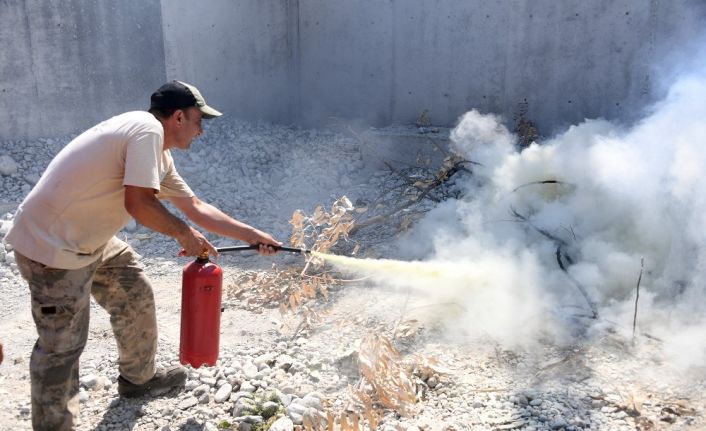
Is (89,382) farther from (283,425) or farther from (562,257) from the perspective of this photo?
(562,257)

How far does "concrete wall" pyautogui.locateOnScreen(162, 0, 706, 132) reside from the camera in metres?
7.14

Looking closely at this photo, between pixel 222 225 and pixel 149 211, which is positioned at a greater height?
pixel 149 211

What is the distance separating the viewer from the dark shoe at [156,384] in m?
3.55

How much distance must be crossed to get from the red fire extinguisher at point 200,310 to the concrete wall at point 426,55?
18.1 ft

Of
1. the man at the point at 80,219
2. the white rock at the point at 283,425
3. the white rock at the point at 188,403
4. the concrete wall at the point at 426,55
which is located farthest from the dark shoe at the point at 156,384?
the concrete wall at the point at 426,55

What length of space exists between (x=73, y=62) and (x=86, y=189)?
19.9ft

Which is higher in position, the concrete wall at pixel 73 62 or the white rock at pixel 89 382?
the concrete wall at pixel 73 62

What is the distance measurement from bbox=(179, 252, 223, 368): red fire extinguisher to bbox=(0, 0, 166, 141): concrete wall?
19.4 ft

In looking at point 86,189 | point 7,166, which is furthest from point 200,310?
point 7,166

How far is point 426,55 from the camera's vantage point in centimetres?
830

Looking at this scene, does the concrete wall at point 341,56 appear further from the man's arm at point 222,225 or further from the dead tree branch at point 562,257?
the man's arm at point 222,225

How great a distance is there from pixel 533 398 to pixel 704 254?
165 cm

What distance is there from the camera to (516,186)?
5.62m

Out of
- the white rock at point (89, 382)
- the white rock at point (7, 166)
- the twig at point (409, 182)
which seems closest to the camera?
the white rock at point (89, 382)
